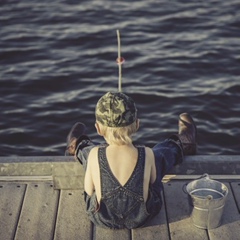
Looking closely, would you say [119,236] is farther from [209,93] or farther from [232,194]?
[209,93]

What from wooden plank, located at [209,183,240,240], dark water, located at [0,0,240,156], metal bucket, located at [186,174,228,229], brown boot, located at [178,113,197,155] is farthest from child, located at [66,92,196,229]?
dark water, located at [0,0,240,156]

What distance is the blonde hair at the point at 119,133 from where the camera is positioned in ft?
14.9

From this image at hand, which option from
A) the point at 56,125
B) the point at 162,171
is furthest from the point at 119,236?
the point at 56,125

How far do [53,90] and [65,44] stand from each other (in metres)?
1.64

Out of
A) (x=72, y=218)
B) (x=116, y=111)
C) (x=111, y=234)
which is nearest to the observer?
(x=116, y=111)

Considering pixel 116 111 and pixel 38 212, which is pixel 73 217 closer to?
pixel 38 212

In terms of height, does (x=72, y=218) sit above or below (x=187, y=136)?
above

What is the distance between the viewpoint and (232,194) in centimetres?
520

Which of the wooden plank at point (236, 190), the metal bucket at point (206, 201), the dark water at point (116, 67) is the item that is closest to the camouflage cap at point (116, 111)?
the metal bucket at point (206, 201)

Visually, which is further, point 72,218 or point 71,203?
point 71,203

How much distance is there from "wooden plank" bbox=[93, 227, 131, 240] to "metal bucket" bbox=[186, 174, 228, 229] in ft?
1.65

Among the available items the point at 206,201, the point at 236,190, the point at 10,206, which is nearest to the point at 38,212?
the point at 10,206

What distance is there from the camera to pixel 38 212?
500cm

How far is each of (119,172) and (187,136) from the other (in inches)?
59.1
